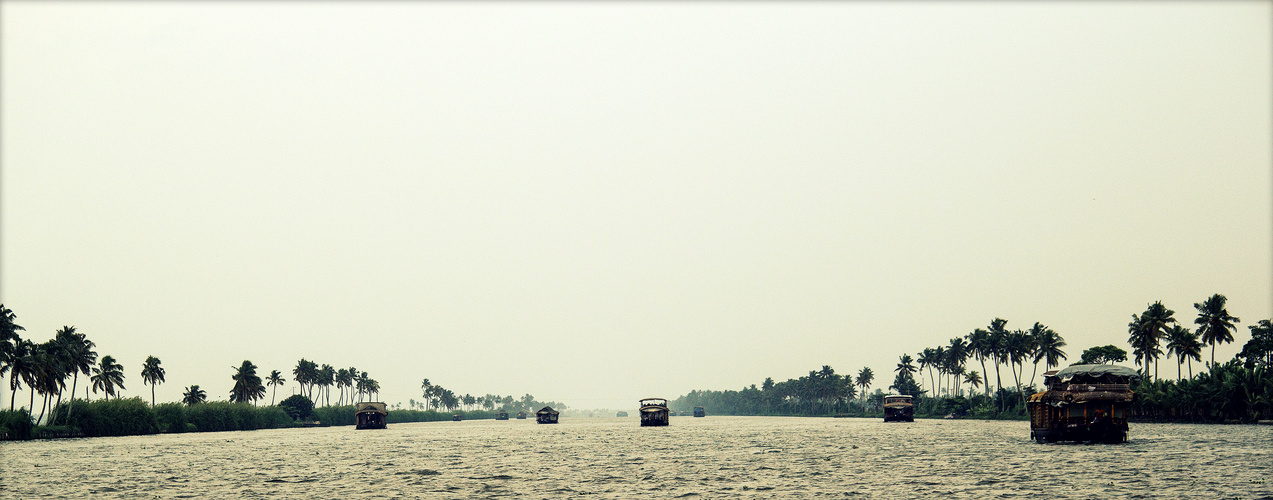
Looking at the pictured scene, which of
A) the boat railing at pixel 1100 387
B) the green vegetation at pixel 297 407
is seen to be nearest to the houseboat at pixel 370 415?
the green vegetation at pixel 297 407

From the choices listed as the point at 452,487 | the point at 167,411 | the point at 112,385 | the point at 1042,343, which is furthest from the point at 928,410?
the point at 452,487

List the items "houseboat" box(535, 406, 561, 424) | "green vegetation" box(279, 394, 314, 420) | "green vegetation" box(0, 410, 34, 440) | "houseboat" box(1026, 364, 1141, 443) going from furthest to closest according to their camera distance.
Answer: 1. "green vegetation" box(279, 394, 314, 420)
2. "houseboat" box(535, 406, 561, 424)
3. "green vegetation" box(0, 410, 34, 440)
4. "houseboat" box(1026, 364, 1141, 443)

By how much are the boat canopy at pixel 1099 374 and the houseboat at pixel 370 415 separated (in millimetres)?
97279

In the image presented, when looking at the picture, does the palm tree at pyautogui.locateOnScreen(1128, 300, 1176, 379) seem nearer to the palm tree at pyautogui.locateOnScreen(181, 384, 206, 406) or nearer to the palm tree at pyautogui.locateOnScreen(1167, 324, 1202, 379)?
→ the palm tree at pyautogui.locateOnScreen(1167, 324, 1202, 379)

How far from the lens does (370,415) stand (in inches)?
4978

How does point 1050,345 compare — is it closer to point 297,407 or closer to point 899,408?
point 899,408

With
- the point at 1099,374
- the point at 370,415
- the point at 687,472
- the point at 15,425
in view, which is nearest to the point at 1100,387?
the point at 1099,374

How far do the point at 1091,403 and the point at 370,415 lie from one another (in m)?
99.5

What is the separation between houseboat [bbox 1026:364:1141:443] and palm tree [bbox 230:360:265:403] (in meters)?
156

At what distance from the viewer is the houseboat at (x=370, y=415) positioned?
412ft

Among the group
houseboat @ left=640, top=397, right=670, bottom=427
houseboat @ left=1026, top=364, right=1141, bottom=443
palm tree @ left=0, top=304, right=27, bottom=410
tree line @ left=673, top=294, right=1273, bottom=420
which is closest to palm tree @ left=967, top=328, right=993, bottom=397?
tree line @ left=673, top=294, right=1273, bottom=420

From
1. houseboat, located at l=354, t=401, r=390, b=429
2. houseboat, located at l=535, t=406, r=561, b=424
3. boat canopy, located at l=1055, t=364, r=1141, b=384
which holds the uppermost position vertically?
boat canopy, located at l=1055, t=364, r=1141, b=384

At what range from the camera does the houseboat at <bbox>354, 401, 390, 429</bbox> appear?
412 ft

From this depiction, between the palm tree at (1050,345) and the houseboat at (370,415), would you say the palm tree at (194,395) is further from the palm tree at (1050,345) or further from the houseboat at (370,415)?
the palm tree at (1050,345)
